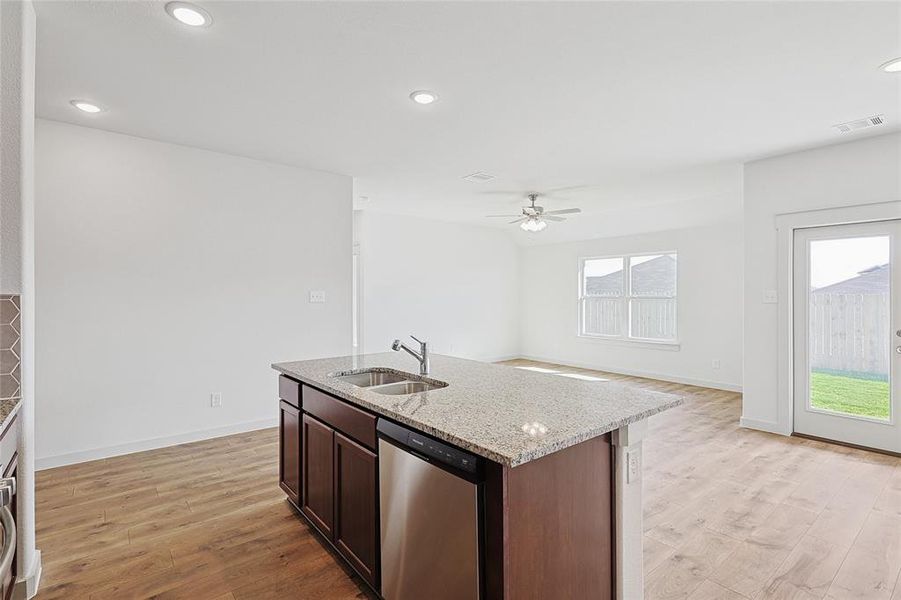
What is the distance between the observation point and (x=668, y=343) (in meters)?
6.82

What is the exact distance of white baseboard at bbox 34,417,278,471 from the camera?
3379 mm

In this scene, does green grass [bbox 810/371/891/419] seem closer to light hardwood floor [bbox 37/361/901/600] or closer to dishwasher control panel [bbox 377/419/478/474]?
light hardwood floor [bbox 37/361/901/600]

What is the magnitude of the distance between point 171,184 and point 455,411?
347 centimetres

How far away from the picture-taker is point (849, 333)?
152 inches

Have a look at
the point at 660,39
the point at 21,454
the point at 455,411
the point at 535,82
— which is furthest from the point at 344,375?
the point at 660,39

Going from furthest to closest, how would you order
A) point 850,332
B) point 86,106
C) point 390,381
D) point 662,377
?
1. point 662,377
2. point 850,332
3. point 86,106
4. point 390,381

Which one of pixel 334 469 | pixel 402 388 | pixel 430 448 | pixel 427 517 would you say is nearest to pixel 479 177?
pixel 402 388

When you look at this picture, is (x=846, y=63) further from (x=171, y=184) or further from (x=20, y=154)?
(x=171, y=184)

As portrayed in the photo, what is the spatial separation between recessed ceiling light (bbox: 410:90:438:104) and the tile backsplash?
228 centimetres

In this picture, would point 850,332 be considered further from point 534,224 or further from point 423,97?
point 423,97

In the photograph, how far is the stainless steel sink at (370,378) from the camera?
2602mm

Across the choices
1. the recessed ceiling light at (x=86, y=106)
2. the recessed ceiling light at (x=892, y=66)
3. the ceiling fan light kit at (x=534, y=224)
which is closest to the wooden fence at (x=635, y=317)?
the ceiling fan light kit at (x=534, y=224)

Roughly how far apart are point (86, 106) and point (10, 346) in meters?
1.98

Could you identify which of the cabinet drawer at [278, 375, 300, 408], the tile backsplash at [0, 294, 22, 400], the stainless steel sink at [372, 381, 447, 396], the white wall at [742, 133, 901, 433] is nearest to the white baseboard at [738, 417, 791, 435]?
the white wall at [742, 133, 901, 433]
